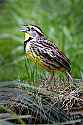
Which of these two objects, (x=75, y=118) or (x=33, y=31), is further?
(x=33, y=31)

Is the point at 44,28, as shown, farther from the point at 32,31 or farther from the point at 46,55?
the point at 46,55

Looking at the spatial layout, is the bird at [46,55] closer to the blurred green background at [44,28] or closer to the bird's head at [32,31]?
the bird's head at [32,31]

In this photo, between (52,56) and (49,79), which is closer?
(52,56)

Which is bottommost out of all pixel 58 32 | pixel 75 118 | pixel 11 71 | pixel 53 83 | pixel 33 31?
pixel 75 118

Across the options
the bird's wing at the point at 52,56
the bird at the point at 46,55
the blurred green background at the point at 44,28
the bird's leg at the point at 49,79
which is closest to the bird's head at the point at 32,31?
the bird at the point at 46,55

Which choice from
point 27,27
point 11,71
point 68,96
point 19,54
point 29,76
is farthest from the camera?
point 19,54

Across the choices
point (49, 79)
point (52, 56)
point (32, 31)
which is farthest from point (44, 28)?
point (52, 56)

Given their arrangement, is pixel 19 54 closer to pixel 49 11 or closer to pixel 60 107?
pixel 49 11

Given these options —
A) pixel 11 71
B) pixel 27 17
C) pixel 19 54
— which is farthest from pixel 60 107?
pixel 27 17
